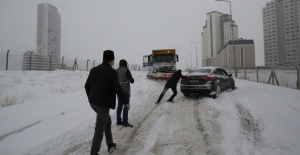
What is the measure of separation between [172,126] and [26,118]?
183 inches

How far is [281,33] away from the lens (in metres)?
129

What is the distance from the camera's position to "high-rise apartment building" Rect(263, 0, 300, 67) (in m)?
119

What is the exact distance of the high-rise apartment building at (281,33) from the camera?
119062mm

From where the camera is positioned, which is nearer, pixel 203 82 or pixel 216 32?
pixel 203 82

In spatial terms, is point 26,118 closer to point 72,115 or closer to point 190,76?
point 72,115

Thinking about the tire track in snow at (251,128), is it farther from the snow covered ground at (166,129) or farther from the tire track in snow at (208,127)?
the tire track in snow at (208,127)

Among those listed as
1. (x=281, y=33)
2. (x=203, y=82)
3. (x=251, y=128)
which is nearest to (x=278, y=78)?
(x=203, y=82)

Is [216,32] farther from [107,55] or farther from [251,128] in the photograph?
[107,55]

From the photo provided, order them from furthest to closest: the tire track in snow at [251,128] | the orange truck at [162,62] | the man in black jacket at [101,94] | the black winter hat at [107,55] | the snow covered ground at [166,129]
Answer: the orange truck at [162,62] < the tire track in snow at [251,128] < the snow covered ground at [166,129] < the black winter hat at [107,55] < the man in black jacket at [101,94]

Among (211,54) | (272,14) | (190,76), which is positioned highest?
(272,14)

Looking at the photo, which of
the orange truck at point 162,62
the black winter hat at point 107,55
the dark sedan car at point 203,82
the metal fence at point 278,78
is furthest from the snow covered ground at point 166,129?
the orange truck at point 162,62

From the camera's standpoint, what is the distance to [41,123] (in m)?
7.19

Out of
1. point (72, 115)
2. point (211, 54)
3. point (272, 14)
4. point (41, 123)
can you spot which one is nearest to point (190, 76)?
point (72, 115)

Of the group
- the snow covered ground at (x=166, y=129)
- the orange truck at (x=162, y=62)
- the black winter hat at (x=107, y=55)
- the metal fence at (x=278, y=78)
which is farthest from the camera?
the orange truck at (x=162, y=62)
